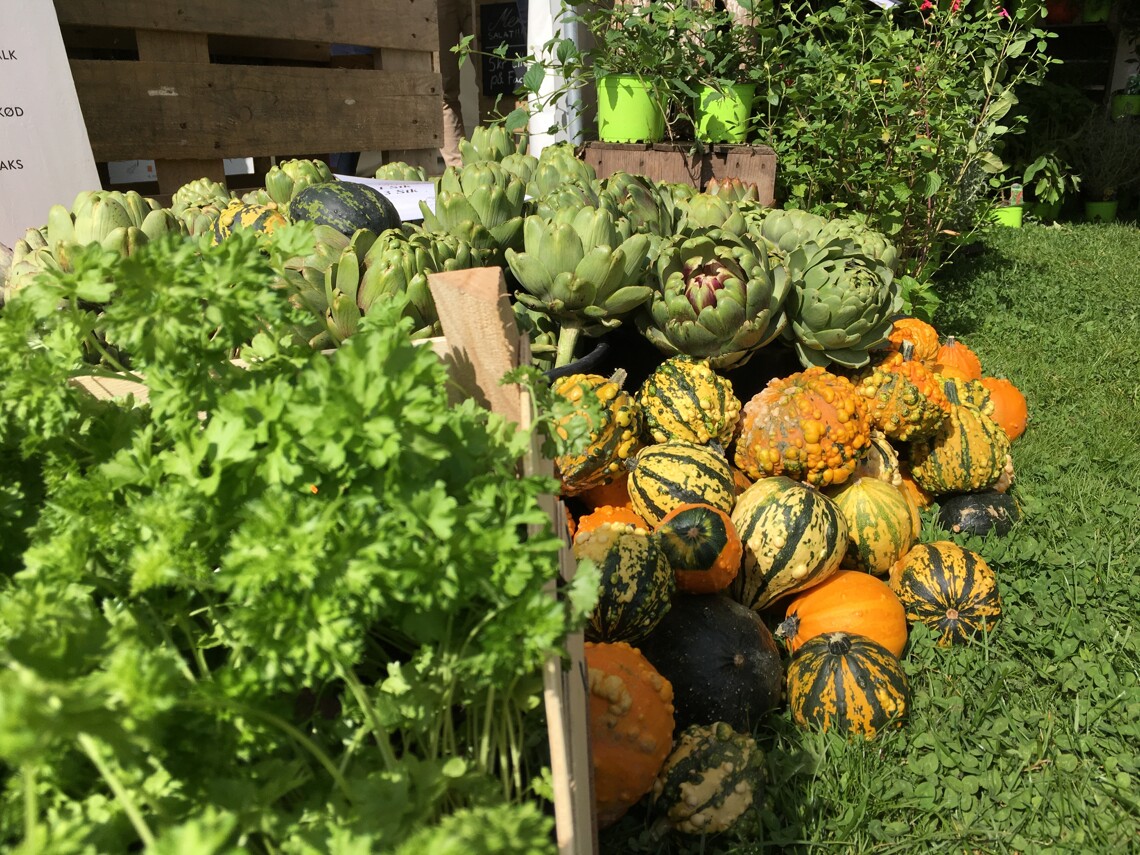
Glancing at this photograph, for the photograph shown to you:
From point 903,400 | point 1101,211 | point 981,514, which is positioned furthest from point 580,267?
point 1101,211

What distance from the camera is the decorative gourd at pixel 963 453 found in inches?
108

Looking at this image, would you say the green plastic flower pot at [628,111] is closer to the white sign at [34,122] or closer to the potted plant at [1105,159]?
the white sign at [34,122]

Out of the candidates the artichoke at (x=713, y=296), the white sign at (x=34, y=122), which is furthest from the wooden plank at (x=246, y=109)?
the artichoke at (x=713, y=296)

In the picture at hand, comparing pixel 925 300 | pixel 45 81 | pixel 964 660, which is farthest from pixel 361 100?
pixel 964 660

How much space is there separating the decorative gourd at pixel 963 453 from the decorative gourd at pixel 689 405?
2.46ft

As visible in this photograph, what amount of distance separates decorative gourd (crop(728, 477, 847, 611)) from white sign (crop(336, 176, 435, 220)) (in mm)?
1485

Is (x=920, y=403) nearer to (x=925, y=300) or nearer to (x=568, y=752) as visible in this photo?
(x=925, y=300)

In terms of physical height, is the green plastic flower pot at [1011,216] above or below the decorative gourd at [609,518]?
below

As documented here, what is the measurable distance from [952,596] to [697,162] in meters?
2.47

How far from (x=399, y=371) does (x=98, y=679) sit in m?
0.38

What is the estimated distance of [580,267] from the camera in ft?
7.89

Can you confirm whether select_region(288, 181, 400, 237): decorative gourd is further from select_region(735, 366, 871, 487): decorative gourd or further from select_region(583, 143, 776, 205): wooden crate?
select_region(583, 143, 776, 205): wooden crate

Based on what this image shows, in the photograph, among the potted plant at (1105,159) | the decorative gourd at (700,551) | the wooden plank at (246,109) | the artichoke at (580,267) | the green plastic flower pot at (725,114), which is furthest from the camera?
the potted plant at (1105,159)

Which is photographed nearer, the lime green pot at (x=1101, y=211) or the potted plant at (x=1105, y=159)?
the potted plant at (x=1105, y=159)
